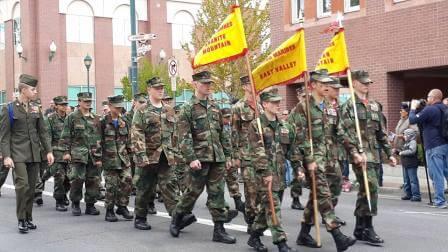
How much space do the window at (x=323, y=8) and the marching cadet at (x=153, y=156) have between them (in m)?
11.9

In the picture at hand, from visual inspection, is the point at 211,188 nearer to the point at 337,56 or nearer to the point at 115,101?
the point at 337,56

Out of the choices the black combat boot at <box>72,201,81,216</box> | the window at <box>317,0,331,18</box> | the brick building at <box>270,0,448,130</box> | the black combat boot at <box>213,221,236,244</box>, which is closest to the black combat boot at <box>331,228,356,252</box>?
the black combat boot at <box>213,221,236,244</box>

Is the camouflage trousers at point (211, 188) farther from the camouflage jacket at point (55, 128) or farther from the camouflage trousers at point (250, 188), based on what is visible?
the camouflage jacket at point (55, 128)

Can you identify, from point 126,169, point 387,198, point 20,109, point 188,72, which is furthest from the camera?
point 188,72

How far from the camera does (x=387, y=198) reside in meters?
13.5

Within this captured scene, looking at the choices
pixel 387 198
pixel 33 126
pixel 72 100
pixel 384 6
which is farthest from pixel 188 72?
pixel 33 126

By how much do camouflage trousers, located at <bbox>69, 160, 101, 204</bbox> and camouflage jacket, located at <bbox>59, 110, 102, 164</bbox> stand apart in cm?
15

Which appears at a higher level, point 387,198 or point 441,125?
point 441,125

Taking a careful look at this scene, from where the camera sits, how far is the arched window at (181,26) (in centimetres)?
4522

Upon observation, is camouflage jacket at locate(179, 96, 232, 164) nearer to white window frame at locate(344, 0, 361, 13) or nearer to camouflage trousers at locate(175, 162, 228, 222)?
camouflage trousers at locate(175, 162, 228, 222)

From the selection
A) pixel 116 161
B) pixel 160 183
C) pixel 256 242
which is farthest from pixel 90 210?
pixel 256 242

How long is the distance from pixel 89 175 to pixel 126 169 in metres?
0.81

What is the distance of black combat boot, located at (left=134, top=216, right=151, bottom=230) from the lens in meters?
9.27

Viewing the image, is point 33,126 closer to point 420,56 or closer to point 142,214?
point 142,214
